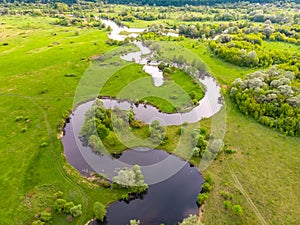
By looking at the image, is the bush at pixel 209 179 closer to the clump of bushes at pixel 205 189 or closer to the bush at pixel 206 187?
the clump of bushes at pixel 205 189

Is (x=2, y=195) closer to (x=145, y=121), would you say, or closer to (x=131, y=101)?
(x=145, y=121)

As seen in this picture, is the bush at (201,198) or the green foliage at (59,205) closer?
the green foliage at (59,205)

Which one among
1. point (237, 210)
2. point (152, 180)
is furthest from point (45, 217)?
point (237, 210)

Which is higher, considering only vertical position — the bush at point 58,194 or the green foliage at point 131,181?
the green foliage at point 131,181

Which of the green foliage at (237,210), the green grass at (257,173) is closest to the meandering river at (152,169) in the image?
the green grass at (257,173)

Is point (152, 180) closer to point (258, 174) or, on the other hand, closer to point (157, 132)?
point (157, 132)

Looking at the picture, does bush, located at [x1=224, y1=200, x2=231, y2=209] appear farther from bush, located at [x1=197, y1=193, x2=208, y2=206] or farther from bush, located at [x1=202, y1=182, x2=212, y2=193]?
bush, located at [x1=202, y1=182, x2=212, y2=193]
